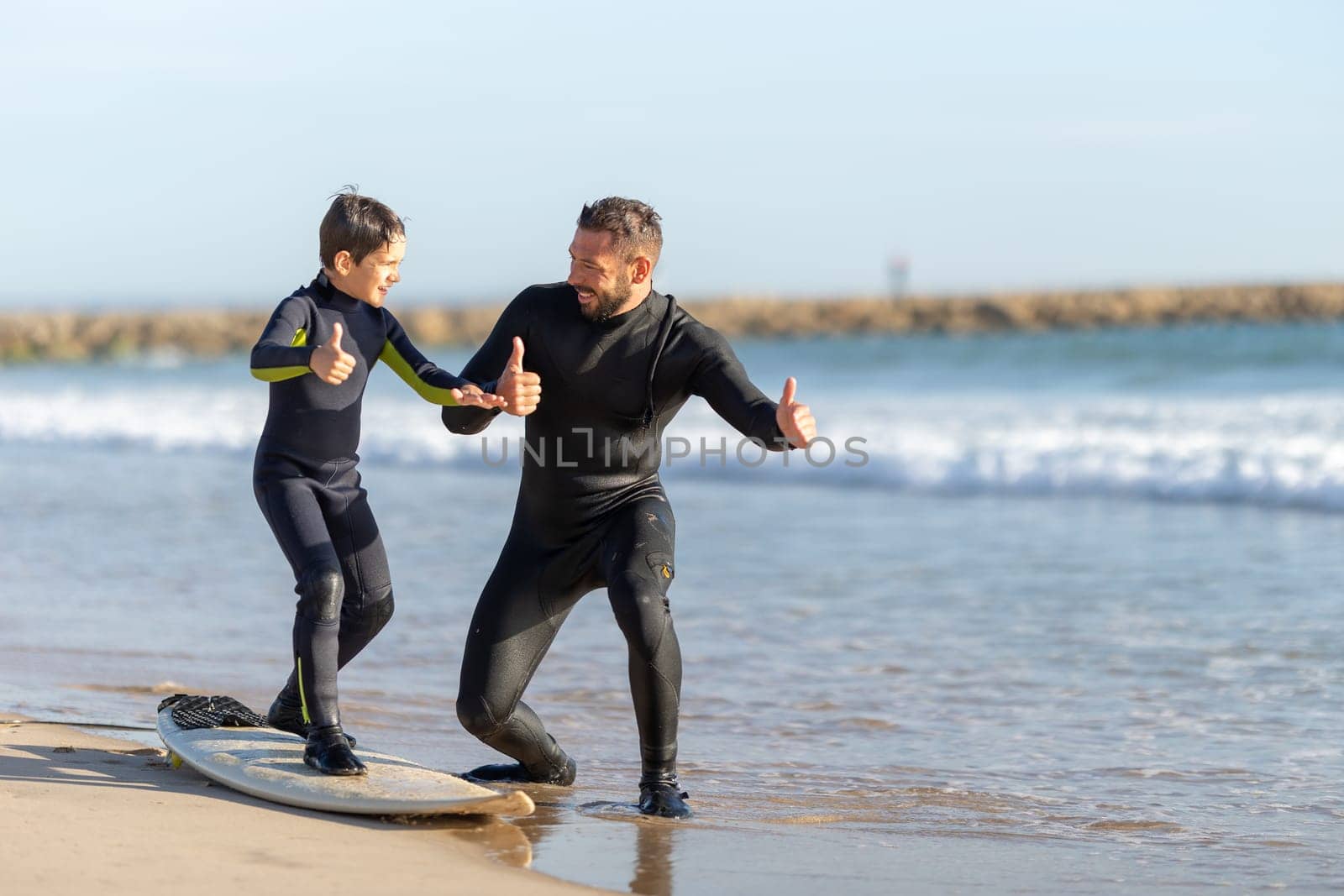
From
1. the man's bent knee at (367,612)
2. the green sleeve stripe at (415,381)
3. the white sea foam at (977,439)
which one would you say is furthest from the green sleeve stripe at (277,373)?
the white sea foam at (977,439)

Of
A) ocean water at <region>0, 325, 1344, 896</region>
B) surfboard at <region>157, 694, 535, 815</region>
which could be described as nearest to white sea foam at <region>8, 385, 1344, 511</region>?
ocean water at <region>0, 325, 1344, 896</region>

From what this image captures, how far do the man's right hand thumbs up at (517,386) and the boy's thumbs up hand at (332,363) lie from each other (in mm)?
463

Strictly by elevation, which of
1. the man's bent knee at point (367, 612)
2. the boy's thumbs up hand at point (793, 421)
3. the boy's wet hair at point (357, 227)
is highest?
the boy's wet hair at point (357, 227)

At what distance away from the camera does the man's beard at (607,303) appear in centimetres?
465

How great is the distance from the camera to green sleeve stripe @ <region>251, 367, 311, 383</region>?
4336mm

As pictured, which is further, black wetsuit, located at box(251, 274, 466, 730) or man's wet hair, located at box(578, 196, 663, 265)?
man's wet hair, located at box(578, 196, 663, 265)

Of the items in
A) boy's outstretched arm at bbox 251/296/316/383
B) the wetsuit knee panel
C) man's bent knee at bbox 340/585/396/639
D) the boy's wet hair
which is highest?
the boy's wet hair

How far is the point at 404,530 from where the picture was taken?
11094 mm

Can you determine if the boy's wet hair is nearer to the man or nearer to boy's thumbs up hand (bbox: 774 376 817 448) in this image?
the man

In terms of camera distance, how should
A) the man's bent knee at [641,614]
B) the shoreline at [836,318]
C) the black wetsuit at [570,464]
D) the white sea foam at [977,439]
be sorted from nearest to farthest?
the man's bent knee at [641,614], the black wetsuit at [570,464], the white sea foam at [977,439], the shoreline at [836,318]

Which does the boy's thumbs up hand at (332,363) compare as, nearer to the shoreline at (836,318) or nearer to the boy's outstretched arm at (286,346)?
the boy's outstretched arm at (286,346)

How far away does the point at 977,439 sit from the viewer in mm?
17266

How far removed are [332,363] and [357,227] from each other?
57cm

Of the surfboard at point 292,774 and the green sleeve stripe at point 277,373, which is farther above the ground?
the green sleeve stripe at point 277,373
